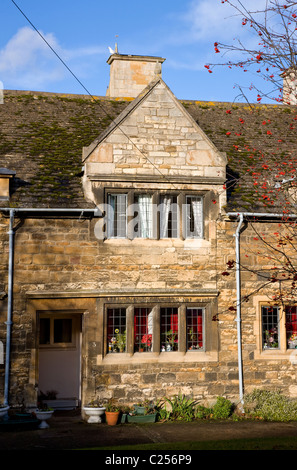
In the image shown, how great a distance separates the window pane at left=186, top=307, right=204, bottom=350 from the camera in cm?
1620

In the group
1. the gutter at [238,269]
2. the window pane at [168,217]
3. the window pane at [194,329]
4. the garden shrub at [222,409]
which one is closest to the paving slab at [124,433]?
the garden shrub at [222,409]

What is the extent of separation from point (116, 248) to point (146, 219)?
45.8 inches

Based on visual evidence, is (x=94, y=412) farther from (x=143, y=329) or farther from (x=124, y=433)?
(x=143, y=329)

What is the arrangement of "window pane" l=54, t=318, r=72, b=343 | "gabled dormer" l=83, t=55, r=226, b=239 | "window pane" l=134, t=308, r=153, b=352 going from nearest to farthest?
"window pane" l=134, t=308, r=153, b=352, "gabled dormer" l=83, t=55, r=226, b=239, "window pane" l=54, t=318, r=72, b=343

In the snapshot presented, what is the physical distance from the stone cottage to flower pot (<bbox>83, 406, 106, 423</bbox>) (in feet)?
1.17

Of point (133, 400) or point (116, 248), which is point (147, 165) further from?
point (133, 400)

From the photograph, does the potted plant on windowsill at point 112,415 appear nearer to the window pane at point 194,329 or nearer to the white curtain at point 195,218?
the window pane at point 194,329

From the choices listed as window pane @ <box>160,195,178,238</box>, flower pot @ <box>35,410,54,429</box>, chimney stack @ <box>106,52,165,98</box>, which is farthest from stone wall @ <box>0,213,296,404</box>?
chimney stack @ <box>106,52,165,98</box>

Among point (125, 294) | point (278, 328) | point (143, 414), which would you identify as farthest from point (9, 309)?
point (278, 328)

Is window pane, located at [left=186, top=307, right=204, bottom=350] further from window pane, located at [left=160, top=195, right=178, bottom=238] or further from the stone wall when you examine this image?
window pane, located at [left=160, top=195, right=178, bottom=238]

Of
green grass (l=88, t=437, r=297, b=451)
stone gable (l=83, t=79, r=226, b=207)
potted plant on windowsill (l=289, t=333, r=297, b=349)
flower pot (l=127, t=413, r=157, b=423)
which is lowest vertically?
green grass (l=88, t=437, r=297, b=451)

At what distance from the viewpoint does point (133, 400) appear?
50.4 ft

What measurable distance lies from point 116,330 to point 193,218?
3.59 metres
